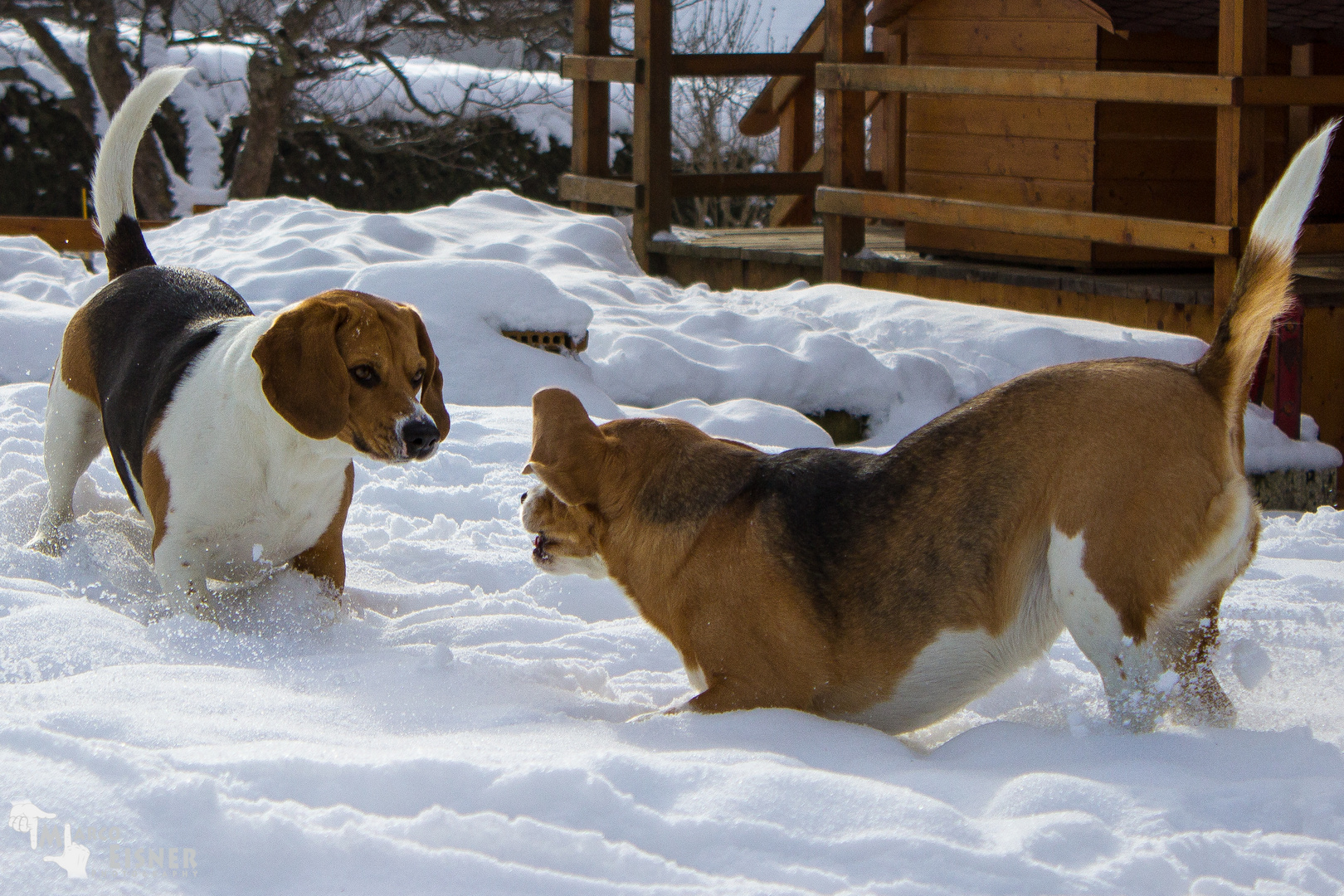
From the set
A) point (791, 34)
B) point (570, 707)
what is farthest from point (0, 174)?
point (570, 707)

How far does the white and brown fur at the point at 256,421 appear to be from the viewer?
353cm

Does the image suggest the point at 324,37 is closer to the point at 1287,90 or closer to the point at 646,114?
the point at 646,114

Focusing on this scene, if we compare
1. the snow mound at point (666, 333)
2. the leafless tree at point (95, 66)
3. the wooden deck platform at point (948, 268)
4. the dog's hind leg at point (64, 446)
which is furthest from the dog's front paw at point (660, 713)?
the leafless tree at point (95, 66)

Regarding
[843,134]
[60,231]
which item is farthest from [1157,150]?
[60,231]

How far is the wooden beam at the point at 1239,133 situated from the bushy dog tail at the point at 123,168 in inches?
199

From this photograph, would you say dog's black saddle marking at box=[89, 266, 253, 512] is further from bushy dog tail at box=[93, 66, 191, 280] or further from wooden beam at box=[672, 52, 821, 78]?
wooden beam at box=[672, 52, 821, 78]

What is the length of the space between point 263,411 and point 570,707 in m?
1.25

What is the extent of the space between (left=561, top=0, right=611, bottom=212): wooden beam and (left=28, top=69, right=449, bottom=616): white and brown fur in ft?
24.1

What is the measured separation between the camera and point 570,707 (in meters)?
3.11

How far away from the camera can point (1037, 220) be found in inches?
314

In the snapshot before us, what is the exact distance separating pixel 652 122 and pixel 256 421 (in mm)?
7203

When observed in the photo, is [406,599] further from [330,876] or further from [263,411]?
[330,876]

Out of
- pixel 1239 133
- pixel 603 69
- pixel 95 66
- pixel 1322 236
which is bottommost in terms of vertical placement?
pixel 1322 236

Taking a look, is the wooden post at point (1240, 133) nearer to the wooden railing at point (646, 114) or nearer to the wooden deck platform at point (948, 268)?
the wooden deck platform at point (948, 268)
